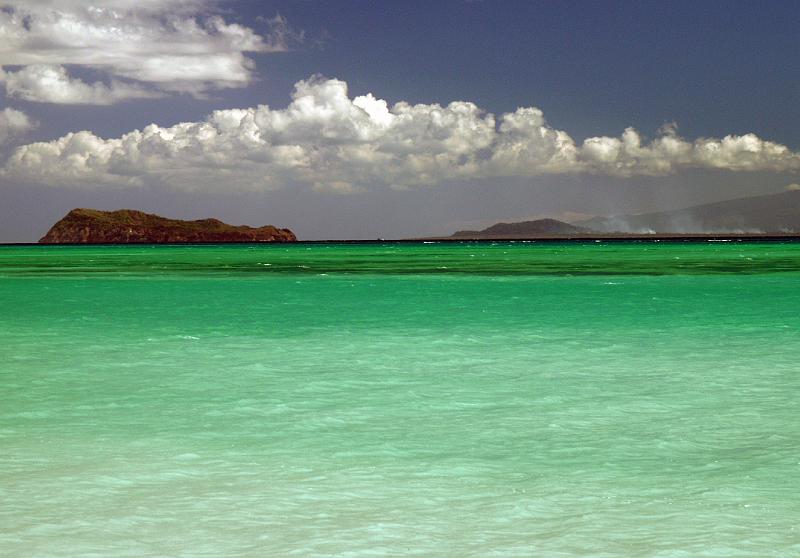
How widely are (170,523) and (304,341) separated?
15263 millimetres

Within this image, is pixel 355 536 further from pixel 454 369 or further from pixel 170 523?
pixel 454 369

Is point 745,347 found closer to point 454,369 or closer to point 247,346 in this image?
point 454,369

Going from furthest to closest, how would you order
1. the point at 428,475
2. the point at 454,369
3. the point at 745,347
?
the point at 745,347, the point at 454,369, the point at 428,475

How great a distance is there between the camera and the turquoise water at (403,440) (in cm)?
821

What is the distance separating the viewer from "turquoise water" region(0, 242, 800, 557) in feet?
26.9

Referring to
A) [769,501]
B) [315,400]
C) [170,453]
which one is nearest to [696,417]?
[769,501]

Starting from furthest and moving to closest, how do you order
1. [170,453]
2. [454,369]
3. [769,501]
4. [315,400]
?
[454,369] < [315,400] < [170,453] < [769,501]

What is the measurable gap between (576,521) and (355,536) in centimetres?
181

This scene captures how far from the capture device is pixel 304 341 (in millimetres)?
23688

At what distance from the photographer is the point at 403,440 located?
1200 cm

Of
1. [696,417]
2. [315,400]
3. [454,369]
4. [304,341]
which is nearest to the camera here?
[696,417]

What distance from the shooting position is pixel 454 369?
18391 millimetres

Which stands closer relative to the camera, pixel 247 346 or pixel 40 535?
pixel 40 535

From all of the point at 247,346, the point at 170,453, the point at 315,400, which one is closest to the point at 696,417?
the point at 315,400
